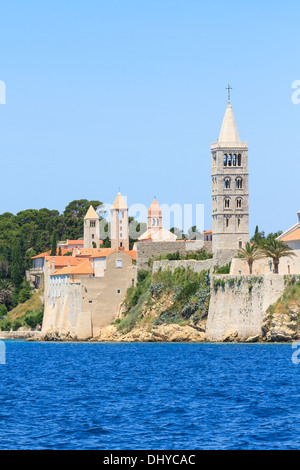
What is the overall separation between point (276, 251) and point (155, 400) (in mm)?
32807

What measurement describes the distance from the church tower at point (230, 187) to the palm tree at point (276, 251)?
40.5ft

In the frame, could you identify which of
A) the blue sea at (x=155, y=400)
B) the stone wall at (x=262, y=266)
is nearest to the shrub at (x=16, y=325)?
the stone wall at (x=262, y=266)

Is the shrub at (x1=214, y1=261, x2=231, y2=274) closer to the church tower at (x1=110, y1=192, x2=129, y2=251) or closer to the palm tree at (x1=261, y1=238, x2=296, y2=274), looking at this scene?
the palm tree at (x1=261, y1=238, x2=296, y2=274)

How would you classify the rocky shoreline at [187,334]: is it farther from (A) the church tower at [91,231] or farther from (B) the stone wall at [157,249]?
(A) the church tower at [91,231]

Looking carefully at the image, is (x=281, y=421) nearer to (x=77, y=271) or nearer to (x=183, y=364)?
(x=183, y=364)

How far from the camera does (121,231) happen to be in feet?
366

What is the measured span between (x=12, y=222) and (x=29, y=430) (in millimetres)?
113936

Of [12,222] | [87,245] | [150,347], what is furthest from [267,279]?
[12,222]

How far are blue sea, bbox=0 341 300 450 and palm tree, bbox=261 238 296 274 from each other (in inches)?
279

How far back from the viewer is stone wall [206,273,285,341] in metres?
69.0

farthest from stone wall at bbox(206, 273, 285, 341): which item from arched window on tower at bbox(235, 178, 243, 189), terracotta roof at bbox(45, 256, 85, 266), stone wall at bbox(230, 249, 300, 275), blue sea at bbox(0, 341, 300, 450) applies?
terracotta roof at bbox(45, 256, 85, 266)

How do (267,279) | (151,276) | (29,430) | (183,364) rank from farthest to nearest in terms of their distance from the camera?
(151,276), (267,279), (183,364), (29,430)

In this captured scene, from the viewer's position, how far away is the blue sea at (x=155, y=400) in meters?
30.4

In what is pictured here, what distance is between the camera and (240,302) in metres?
71.4
